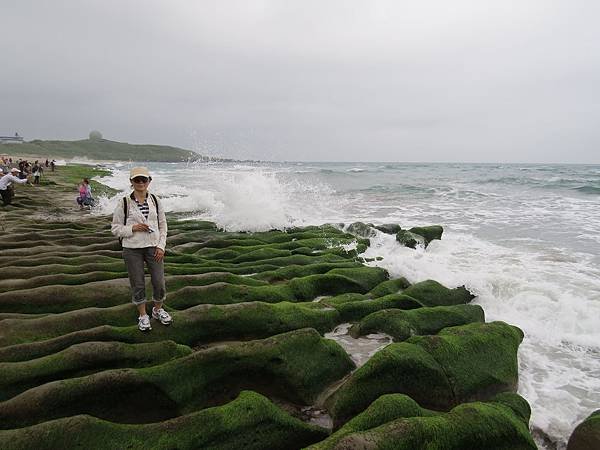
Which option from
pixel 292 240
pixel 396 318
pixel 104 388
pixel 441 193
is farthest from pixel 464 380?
pixel 441 193

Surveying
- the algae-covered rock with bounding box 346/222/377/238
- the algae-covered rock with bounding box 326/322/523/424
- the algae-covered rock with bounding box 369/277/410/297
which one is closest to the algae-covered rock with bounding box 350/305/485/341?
the algae-covered rock with bounding box 326/322/523/424

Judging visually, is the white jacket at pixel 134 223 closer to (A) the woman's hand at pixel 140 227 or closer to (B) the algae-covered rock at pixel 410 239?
(A) the woman's hand at pixel 140 227

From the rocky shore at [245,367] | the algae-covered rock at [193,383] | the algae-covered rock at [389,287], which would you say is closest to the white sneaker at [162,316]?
the rocky shore at [245,367]

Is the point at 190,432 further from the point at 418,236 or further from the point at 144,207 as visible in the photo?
the point at 418,236

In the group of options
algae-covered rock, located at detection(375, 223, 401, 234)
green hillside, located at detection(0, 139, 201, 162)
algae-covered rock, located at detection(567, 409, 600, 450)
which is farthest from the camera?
green hillside, located at detection(0, 139, 201, 162)

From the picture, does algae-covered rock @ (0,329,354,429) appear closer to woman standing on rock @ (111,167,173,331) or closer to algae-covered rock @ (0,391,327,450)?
algae-covered rock @ (0,391,327,450)

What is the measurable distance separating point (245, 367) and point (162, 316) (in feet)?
5.88

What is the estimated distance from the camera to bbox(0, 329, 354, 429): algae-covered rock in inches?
158

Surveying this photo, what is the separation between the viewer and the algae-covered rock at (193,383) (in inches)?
158

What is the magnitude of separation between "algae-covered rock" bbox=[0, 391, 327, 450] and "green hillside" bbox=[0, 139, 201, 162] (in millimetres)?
131823

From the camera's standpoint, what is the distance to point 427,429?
3691 millimetres

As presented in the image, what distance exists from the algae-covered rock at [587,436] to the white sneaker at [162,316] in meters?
5.48

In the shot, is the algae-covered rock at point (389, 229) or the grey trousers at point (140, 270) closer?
the grey trousers at point (140, 270)

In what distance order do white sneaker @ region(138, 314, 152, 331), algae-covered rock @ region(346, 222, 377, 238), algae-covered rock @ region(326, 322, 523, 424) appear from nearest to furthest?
algae-covered rock @ region(326, 322, 523, 424) < white sneaker @ region(138, 314, 152, 331) < algae-covered rock @ region(346, 222, 377, 238)
